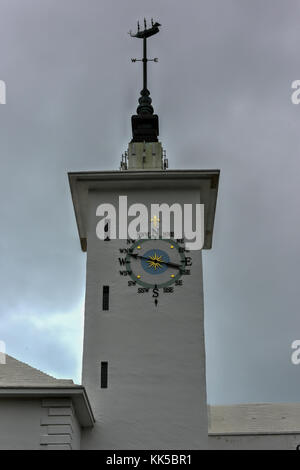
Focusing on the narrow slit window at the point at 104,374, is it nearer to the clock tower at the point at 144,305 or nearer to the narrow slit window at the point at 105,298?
the clock tower at the point at 144,305

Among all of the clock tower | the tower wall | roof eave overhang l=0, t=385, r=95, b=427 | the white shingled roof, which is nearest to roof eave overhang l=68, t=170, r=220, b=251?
the clock tower

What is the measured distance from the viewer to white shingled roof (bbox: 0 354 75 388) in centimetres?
2142

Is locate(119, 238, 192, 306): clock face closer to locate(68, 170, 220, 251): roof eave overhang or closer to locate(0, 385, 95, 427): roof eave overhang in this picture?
locate(68, 170, 220, 251): roof eave overhang

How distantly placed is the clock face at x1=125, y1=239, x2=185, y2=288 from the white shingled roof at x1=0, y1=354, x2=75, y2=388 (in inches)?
191

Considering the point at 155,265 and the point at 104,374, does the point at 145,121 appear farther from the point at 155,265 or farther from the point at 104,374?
the point at 104,374

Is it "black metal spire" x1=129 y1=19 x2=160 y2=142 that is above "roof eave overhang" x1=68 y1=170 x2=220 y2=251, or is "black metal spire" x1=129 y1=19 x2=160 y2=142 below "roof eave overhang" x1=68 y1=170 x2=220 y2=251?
above

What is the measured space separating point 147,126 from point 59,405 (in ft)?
42.1

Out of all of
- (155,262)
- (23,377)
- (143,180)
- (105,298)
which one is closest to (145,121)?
(143,180)

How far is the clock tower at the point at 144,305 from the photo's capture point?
78.4ft

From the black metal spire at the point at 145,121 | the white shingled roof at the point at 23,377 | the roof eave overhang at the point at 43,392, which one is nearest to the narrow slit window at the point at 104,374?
the white shingled roof at the point at 23,377

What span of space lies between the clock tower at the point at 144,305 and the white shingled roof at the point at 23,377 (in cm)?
226

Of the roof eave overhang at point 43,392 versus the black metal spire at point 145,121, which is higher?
the black metal spire at point 145,121
